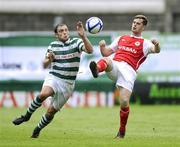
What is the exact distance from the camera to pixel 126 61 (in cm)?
1795

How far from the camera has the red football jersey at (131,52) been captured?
18000mm

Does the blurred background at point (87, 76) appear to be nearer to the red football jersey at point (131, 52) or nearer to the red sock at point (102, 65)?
the red football jersey at point (131, 52)

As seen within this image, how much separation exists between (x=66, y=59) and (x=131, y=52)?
4.43 ft

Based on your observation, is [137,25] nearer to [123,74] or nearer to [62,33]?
[123,74]

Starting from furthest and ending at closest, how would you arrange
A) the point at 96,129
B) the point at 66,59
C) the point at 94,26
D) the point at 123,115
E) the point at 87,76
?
the point at 87,76 → the point at 96,129 → the point at 66,59 → the point at 123,115 → the point at 94,26

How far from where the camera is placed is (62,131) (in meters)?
20.0

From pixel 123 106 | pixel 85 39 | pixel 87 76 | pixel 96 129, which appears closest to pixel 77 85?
pixel 87 76

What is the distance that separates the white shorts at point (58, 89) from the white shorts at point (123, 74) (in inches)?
35.3

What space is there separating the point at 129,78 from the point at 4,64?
14060 millimetres

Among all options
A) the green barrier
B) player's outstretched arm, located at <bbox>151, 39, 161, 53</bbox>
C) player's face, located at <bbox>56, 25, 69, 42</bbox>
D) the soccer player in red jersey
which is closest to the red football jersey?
the soccer player in red jersey

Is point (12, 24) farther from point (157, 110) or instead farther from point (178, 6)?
point (157, 110)

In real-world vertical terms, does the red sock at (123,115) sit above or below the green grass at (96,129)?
above

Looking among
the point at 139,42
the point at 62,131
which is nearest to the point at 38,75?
the point at 62,131

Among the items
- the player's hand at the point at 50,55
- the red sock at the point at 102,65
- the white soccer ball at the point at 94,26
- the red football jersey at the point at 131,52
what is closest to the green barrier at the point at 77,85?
the red football jersey at the point at 131,52
